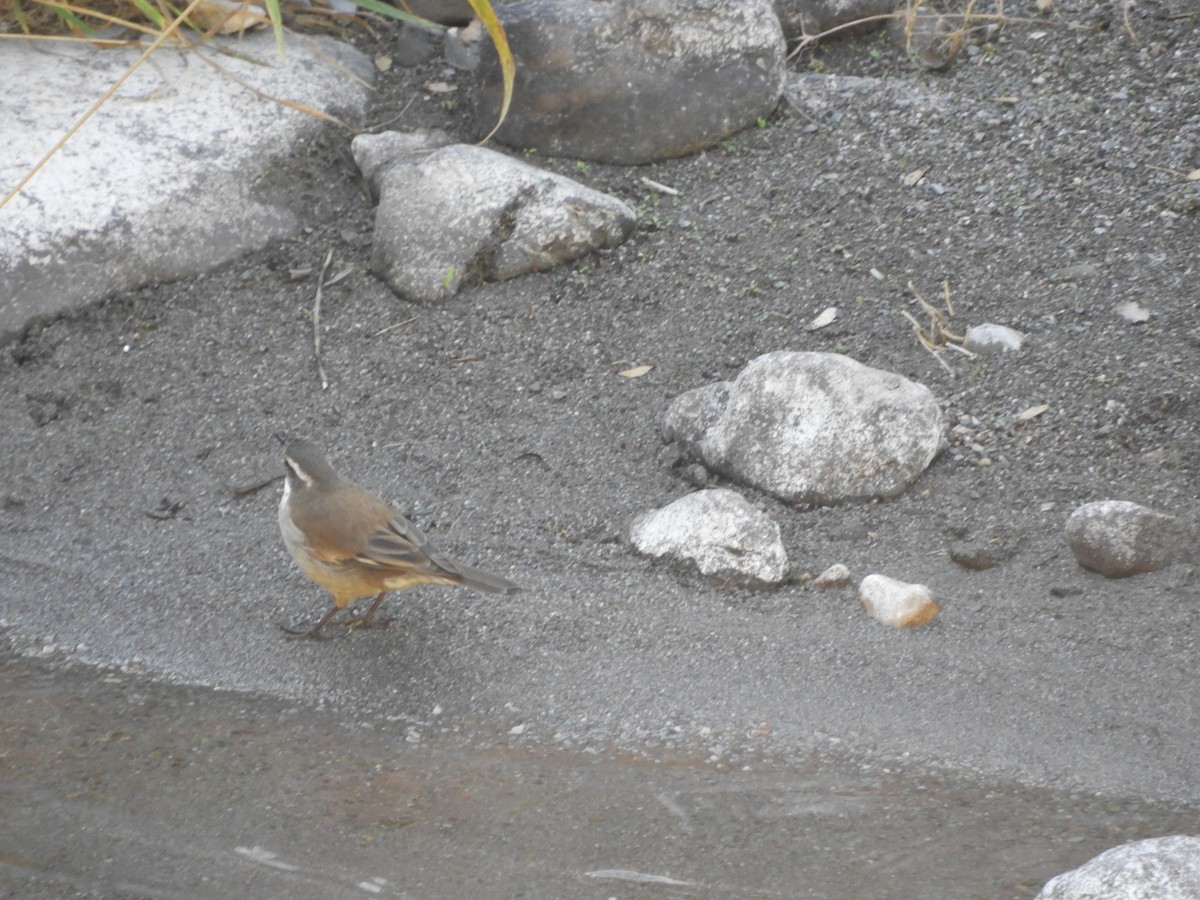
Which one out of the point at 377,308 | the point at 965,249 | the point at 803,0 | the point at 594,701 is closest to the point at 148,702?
the point at 594,701

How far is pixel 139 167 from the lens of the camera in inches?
215

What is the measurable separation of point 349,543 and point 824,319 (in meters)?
2.13

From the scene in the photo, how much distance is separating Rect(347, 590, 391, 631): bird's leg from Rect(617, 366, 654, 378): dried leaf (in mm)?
1323

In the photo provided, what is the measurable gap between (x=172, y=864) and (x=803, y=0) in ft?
16.1

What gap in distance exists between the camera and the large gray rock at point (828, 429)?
4.27m

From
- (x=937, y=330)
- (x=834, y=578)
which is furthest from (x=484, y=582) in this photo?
(x=937, y=330)

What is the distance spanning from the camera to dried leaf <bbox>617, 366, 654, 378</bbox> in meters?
4.93

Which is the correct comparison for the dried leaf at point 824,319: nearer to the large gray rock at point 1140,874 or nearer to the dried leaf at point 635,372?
the dried leaf at point 635,372

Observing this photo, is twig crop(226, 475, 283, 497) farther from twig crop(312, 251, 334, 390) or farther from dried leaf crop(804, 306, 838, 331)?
dried leaf crop(804, 306, 838, 331)

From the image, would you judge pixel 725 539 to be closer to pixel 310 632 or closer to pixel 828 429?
pixel 828 429

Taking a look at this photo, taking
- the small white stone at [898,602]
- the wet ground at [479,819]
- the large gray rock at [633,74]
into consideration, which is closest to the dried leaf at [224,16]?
the large gray rock at [633,74]

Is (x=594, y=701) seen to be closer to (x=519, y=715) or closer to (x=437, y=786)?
(x=519, y=715)

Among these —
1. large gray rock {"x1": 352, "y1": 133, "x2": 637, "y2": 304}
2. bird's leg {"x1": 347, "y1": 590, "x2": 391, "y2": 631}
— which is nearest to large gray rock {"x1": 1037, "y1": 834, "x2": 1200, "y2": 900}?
bird's leg {"x1": 347, "y1": 590, "x2": 391, "y2": 631}

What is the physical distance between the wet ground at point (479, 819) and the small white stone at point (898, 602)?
0.60m
